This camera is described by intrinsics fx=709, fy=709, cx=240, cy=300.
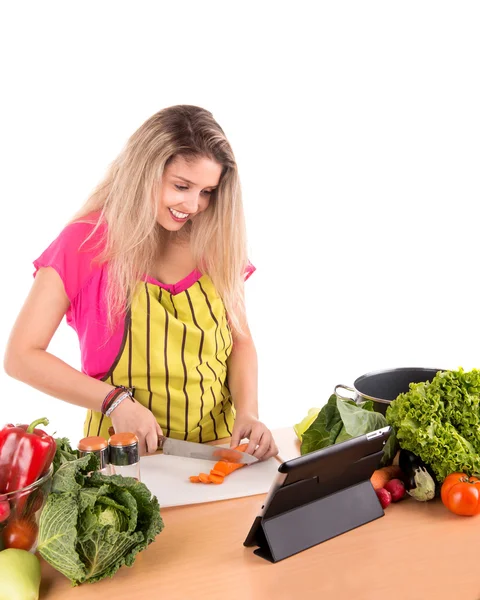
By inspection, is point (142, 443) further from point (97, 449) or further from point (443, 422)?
point (443, 422)

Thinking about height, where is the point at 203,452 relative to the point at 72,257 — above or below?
below

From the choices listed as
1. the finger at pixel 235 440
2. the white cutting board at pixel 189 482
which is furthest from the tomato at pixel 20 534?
the finger at pixel 235 440

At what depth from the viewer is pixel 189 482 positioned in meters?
1.65

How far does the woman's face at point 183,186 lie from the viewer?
195 centimetres

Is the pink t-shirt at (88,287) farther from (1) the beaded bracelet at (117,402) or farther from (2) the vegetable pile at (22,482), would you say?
(2) the vegetable pile at (22,482)

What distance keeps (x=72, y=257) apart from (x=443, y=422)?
107cm

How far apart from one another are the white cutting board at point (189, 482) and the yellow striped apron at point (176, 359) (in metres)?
0.28

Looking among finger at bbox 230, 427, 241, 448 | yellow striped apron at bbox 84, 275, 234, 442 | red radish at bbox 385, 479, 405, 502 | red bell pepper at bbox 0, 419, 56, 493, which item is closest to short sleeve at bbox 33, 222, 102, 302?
yellow striped apron at bbox 84, 275, 234, 442

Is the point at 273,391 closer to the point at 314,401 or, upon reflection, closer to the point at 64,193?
the point at 314,401

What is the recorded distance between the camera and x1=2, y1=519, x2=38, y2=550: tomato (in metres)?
1.22

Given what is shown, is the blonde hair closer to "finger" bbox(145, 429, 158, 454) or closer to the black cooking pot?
"finger" bbox(145, 429, 158, 454)

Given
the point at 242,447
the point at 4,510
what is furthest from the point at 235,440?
the point at 4,510

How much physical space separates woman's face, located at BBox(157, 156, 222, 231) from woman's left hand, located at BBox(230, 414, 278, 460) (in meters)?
0.60

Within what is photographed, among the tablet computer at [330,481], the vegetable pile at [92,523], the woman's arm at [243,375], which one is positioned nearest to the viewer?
the vegetable pile at [92,523]
